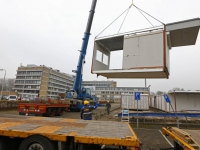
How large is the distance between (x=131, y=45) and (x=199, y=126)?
386 inches

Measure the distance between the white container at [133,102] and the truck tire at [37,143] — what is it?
63.1ft

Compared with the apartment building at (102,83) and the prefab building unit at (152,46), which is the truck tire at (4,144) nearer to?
the prefab building unit at (152,46)

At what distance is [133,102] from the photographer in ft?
71.9

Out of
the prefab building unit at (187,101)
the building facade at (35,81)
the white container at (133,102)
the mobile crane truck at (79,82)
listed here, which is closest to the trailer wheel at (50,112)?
the mobile crane truck at (79,82)

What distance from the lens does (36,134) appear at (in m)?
3.86

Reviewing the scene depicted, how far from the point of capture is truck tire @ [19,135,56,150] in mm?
3697

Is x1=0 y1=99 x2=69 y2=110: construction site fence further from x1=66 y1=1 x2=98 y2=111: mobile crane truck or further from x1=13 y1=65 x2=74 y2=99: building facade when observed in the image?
x1=13 y1=65 x2=74 y2=99: building facade

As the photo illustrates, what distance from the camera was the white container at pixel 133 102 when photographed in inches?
846

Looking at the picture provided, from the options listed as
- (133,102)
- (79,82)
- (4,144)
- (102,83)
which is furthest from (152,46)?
(102,83)

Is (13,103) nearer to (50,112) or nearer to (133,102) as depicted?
(50,112)

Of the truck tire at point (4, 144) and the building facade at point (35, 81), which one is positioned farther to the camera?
the building facade at point (35, 81)

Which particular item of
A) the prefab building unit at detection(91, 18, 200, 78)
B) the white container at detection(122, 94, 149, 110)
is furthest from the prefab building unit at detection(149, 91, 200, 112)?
the prefab building unit at detection(91, 18, 200, 78)

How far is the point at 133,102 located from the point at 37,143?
19.3m

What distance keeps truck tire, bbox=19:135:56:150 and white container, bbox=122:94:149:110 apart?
19226 millimetres
